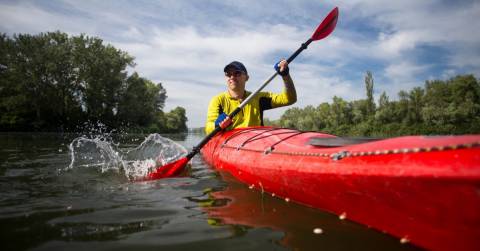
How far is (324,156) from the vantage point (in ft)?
6.89

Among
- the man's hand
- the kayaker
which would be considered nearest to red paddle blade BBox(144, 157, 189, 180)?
the kayaker

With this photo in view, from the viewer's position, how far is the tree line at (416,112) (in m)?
44.6

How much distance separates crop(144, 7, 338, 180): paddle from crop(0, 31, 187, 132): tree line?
27684 mm

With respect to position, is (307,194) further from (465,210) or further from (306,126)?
(306,126)

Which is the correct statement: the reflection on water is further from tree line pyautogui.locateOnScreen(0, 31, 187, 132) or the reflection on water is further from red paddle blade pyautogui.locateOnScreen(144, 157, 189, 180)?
tree line pyautogui.locateOnScreen(0, 31, 187, 132)

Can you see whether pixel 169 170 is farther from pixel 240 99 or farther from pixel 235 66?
pixel 235 66

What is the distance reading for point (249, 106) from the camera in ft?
16.8

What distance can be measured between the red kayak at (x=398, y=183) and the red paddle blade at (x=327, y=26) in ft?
10.1

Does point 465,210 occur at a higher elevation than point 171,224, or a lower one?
higher

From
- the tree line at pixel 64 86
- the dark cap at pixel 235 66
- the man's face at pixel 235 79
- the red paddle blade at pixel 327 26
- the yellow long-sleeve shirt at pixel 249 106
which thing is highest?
the tree line at pixel 64 86

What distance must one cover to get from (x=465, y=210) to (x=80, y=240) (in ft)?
7.08

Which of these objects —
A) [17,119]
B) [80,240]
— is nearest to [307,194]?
[80,240]

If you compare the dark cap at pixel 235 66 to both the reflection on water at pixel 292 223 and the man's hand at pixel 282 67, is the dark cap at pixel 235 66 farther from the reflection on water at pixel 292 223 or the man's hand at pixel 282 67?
the reflection on water at pixel 292 223

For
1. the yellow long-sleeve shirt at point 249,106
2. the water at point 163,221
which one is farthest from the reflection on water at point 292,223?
the yellow long-sleeve shirt at point 249,106
